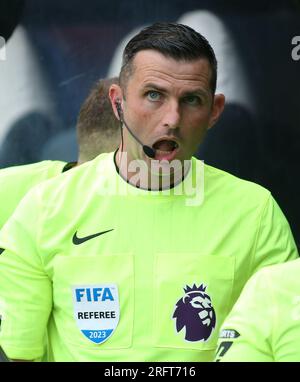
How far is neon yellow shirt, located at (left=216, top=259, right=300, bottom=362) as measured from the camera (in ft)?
8.72

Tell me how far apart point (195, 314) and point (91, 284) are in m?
0.29

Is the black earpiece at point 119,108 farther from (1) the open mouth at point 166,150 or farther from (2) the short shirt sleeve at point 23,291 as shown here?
(2) the short shirt sleeve at point 23,291

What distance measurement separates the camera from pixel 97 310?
10.1 ft

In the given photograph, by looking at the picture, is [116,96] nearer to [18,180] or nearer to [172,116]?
[172,116]

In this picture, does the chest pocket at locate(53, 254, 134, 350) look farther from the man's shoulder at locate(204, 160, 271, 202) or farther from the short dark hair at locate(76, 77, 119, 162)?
the short dark hair at locate(76, 77, 119, 162)

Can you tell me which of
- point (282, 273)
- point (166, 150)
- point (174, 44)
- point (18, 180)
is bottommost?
point (18, 180)

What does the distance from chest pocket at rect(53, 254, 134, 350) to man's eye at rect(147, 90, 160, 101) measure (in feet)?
1.40

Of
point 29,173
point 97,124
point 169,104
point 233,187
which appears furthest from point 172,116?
point 29,173

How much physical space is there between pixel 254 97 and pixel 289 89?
0.13 metres

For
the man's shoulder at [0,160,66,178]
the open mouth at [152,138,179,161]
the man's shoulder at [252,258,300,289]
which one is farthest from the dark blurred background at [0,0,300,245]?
the man's shoulder at [252,258,300,289]

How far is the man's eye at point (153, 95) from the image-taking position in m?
3.08

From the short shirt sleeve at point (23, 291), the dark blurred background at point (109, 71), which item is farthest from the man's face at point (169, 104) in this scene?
the dark blurred background at point (109, 71)

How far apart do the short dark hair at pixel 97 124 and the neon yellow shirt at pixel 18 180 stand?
135mm
